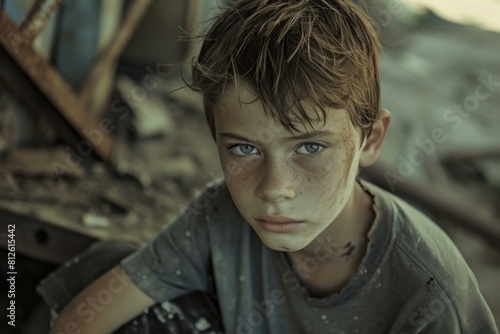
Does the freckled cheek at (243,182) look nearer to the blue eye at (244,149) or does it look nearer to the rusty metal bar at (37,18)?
the blue eye at (244,149)

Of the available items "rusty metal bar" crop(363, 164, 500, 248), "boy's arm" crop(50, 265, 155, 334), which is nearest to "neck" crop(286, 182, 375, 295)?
"boy's arm" crop(50, 265, 155, 334)

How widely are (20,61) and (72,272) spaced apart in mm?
1045

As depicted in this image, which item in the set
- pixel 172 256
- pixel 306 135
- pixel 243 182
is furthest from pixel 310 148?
pixel 172 256

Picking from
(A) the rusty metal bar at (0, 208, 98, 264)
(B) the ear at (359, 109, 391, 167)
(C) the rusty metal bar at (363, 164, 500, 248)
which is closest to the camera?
(B) the ear at (359, 109, 391, 167)

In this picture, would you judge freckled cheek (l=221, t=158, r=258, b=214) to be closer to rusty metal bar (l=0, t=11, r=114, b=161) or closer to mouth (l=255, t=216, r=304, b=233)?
mouth (l=255, t=216, r=304, b=233)

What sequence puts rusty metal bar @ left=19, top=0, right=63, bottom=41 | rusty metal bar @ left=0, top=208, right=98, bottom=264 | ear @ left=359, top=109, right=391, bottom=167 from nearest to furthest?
ear @ left=359, top=109, right=391, bottom=167, rusty metal bar @ left=0, top=208, right=98, bottom=264, rusty metal bar @ left=19, top=0, right=63, bottom=41

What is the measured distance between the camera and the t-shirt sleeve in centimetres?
178

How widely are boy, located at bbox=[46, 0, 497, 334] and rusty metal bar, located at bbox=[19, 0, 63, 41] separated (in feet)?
3.80

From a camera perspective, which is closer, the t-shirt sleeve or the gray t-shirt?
the gray t-shirt

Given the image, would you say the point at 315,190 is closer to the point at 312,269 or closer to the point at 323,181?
the point at 323,181

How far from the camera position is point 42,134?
10.5 feet

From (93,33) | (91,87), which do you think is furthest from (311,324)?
(93,33)

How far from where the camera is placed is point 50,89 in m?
2.85

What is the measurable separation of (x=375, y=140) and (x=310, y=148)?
0.25 meters
